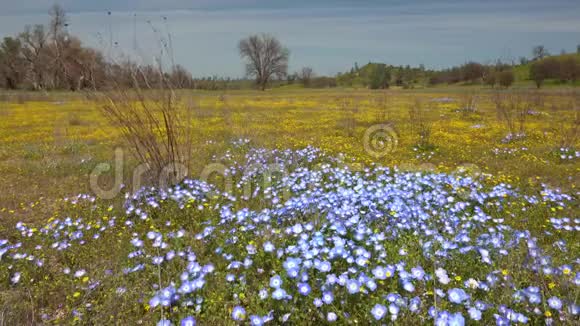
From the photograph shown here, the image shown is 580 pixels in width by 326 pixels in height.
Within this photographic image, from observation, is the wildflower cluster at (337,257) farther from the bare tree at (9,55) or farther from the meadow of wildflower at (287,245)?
the bare tree at (9,55)

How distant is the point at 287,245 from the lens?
132 inches

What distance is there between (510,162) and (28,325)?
8.50 meters

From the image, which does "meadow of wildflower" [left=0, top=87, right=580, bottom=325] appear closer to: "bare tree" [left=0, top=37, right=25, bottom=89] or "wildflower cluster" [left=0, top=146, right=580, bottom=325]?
"wildflower cluster" [left=0, top=146, right=580, bottom=325]

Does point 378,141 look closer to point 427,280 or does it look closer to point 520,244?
point 520,244

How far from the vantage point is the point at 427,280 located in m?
2.67

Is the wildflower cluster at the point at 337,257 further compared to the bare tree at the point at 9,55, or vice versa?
the bare tree at the point at 9,55

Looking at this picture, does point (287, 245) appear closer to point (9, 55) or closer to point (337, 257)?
point (337, 257)

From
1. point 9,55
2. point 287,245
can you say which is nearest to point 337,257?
point 287,245

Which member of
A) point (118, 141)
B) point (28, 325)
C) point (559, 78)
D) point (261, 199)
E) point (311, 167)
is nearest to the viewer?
point (28, 325)

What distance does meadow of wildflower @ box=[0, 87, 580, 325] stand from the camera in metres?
2.49

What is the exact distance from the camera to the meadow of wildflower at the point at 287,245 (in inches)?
98.0

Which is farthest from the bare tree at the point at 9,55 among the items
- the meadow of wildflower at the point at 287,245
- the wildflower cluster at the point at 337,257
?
the wildflower cluster at the point at 337,257

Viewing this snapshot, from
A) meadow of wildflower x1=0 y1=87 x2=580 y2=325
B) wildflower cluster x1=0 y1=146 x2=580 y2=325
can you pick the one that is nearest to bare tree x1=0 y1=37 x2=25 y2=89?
meadow of wildflower x1=0 y1=87 x2=580 y2=325

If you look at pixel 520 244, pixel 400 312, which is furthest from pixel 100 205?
pixel 520 244
